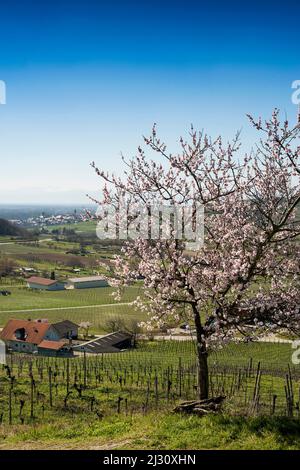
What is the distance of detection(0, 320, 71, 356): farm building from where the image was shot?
176 feet

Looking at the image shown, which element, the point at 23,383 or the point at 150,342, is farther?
the point at 150,342

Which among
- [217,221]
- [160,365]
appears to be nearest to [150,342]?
[160,365]

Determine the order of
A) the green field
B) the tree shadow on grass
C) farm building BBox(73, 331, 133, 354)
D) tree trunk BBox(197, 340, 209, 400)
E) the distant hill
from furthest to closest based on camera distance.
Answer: the distant hill
farm building BBox(73, 331, 133, 354)
tree trunk BBox(197, 340, 209, 400)
the green field
the tree shadow on grass

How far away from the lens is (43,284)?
102 m

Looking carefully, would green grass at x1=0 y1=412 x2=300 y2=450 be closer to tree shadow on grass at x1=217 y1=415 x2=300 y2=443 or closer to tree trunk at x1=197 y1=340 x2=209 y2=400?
tree shadow on grass at x1=217 y1=415 x2=300 y2=443

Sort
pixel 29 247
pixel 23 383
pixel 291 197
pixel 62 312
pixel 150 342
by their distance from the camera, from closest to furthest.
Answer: pixel 291 197
pixel 23 383
pixel 150 342
pixel 62 312
pixel 29 247

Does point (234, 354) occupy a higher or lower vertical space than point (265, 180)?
lower

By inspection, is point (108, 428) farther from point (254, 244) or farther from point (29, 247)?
point (29, 247)

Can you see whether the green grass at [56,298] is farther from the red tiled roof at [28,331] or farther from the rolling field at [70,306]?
the red tiled roof at [28,331]

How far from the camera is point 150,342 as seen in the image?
190 ft

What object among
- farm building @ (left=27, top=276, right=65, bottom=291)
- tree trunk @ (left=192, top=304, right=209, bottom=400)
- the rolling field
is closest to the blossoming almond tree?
tree trunk @ (left=192, top=304, right=209, bottom=400)

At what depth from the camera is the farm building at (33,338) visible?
176 ft

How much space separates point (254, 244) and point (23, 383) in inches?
866
